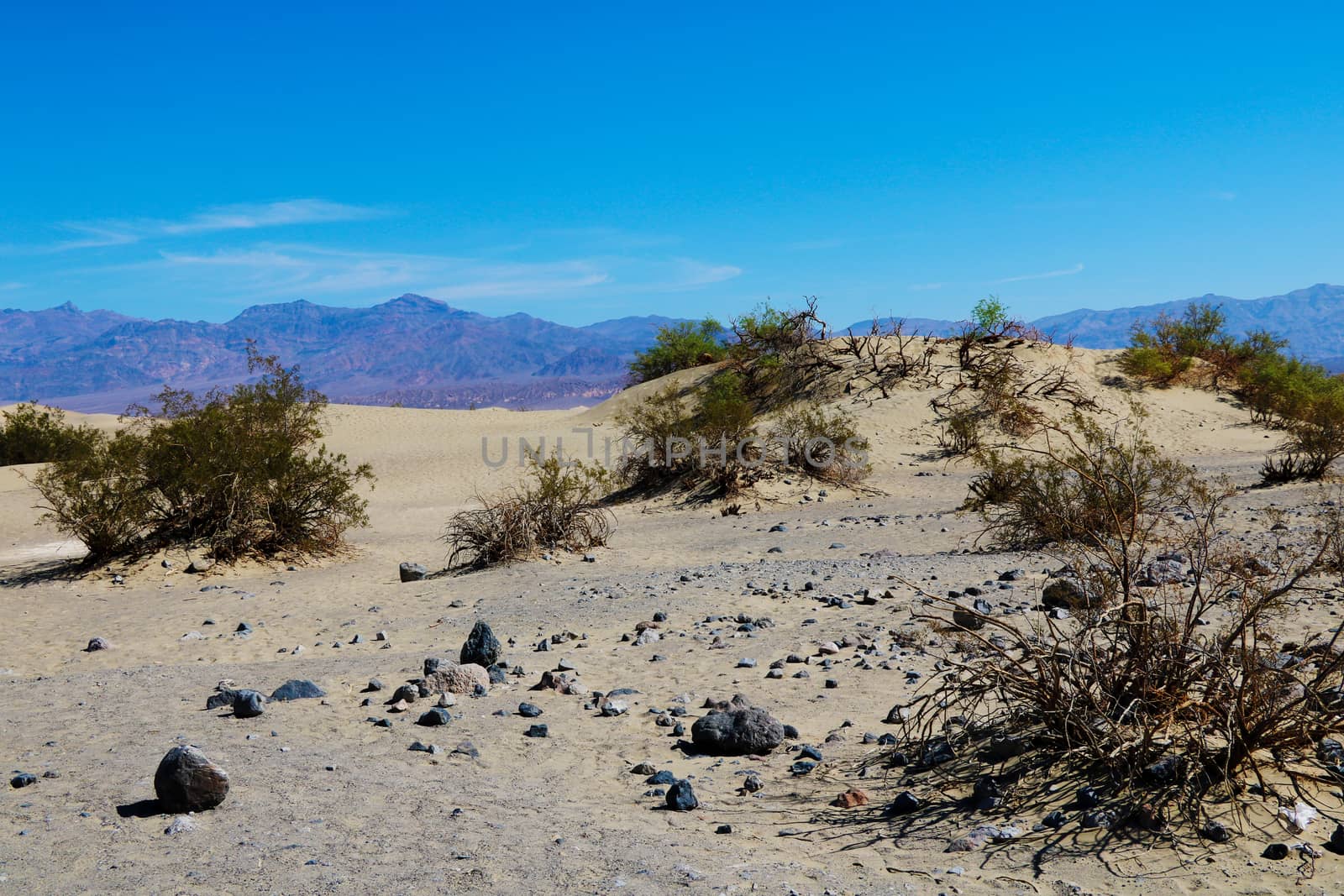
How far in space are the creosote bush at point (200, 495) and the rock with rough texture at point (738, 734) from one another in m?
9.55

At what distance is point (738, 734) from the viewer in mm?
4738

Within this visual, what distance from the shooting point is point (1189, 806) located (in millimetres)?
3416

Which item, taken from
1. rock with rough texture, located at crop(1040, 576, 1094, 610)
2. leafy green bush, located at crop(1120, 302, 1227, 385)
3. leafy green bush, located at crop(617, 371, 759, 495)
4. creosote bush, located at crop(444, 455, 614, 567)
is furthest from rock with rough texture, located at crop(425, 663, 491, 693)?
leafy green bush, located at crop(1120, 302, 1227, 385)

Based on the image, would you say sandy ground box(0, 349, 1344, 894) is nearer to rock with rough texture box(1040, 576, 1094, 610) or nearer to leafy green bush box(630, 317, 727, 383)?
rock with rough texture box(1040, 576, 1094, 610)

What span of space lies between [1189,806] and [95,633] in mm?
9879

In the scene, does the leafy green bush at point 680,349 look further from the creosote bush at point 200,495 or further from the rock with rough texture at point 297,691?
the rock with rough texture at point 297,691

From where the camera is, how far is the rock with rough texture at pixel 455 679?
6.07 metres

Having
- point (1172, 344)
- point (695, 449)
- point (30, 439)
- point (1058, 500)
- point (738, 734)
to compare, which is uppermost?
→ point (1172, 344)

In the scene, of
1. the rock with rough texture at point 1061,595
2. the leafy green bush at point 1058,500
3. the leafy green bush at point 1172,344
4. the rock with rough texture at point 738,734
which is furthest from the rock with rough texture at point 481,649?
the leafy green bush at point 1172,344

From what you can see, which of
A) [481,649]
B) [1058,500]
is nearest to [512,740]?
[481,649]

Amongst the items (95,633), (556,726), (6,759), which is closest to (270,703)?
(6,759)

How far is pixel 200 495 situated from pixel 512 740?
999cm

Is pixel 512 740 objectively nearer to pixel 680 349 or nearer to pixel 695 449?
pixel 695 449

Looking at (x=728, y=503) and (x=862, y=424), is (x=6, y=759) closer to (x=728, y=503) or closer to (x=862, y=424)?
(x=728, y=503)
